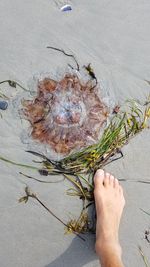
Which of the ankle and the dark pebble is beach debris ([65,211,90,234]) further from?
the dark pebble

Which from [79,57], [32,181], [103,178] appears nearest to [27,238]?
[32,181]

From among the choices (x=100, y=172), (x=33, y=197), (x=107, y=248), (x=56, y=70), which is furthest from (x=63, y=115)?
(x=107, y=248)

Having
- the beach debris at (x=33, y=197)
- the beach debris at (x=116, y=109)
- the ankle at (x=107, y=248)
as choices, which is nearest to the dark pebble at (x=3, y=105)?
the beach debris at (x=33, y=197)

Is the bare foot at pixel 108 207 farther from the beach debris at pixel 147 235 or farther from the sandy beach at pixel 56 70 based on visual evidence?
the beach debris at pixel 147 235

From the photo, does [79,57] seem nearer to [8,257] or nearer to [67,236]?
[67,236]

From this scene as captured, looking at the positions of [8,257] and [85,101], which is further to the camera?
[85,101]

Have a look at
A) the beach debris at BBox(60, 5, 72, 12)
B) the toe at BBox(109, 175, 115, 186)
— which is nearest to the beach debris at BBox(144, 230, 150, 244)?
the toe at BBox(109, 175, 115, 186)

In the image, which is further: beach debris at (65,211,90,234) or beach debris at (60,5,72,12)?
beach debris at (60,5,72,12)
